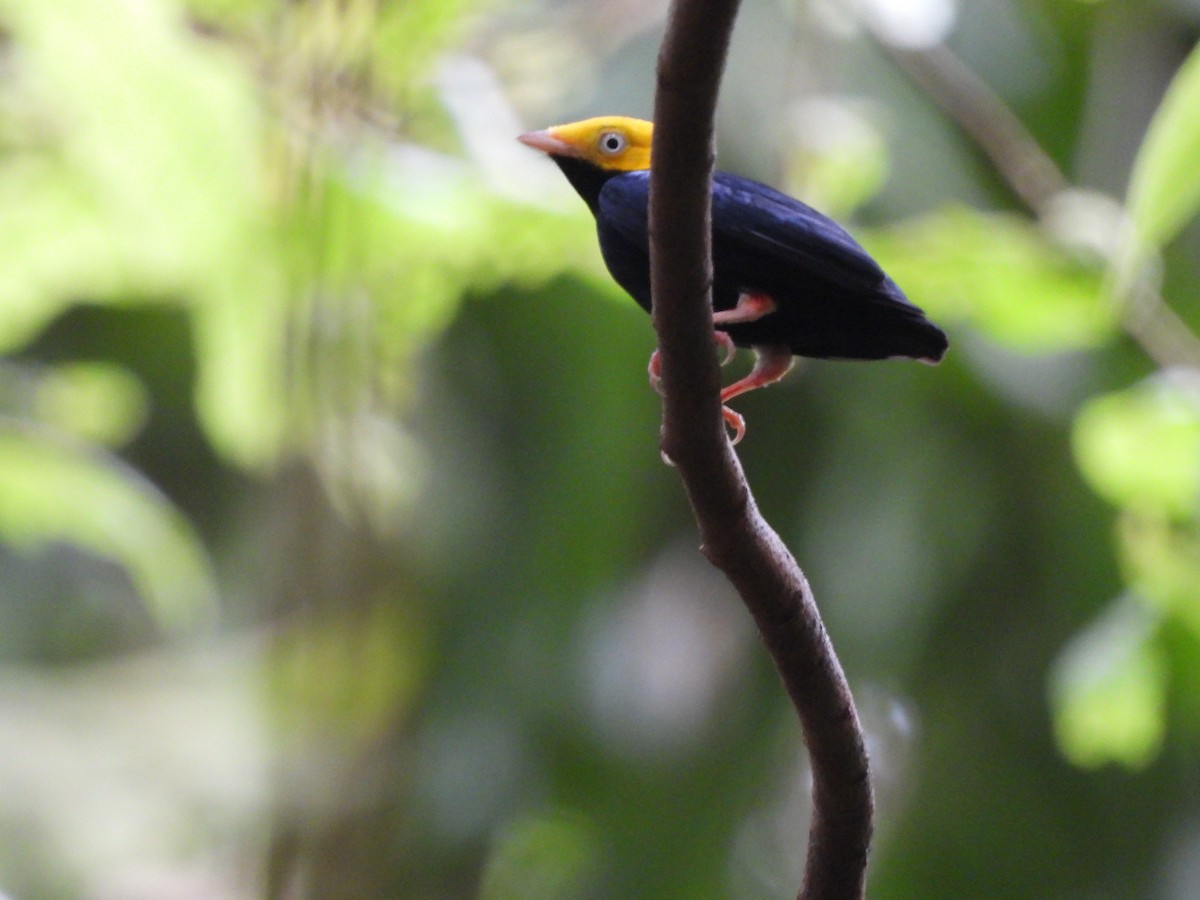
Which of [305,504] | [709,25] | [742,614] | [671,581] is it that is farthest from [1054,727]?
[709,25]

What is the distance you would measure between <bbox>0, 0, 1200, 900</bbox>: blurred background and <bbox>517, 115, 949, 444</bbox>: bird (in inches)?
24.6

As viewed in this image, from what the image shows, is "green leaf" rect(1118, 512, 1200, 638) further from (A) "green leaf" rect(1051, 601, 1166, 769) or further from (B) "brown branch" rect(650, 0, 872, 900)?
(B) "brown branch" rect(650, 0, 872, 900)

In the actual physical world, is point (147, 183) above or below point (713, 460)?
above

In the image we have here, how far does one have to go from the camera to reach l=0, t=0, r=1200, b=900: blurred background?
2.10 meters

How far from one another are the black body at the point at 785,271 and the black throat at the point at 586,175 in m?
0.04

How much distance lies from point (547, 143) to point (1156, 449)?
1544 mm

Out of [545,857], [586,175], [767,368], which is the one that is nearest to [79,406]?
[545,857]

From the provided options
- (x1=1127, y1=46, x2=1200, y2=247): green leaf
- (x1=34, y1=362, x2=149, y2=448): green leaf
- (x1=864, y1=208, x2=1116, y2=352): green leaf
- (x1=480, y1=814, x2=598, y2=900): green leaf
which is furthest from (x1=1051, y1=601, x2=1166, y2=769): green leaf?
(x1=34, y1=362, x2=149, y2=448): green leaf

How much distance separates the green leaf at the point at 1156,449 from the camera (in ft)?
7.34

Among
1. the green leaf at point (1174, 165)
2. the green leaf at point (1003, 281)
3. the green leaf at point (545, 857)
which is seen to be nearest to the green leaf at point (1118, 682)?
the green leaf at point (1003, 281)

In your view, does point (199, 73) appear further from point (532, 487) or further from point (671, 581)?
point (671, 581)

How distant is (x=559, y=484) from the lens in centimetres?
379

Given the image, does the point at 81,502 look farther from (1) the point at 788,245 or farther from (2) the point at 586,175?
(1) the point at 788,245

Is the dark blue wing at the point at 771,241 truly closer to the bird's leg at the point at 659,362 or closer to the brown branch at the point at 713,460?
the bird's leg at the point at 659,362
